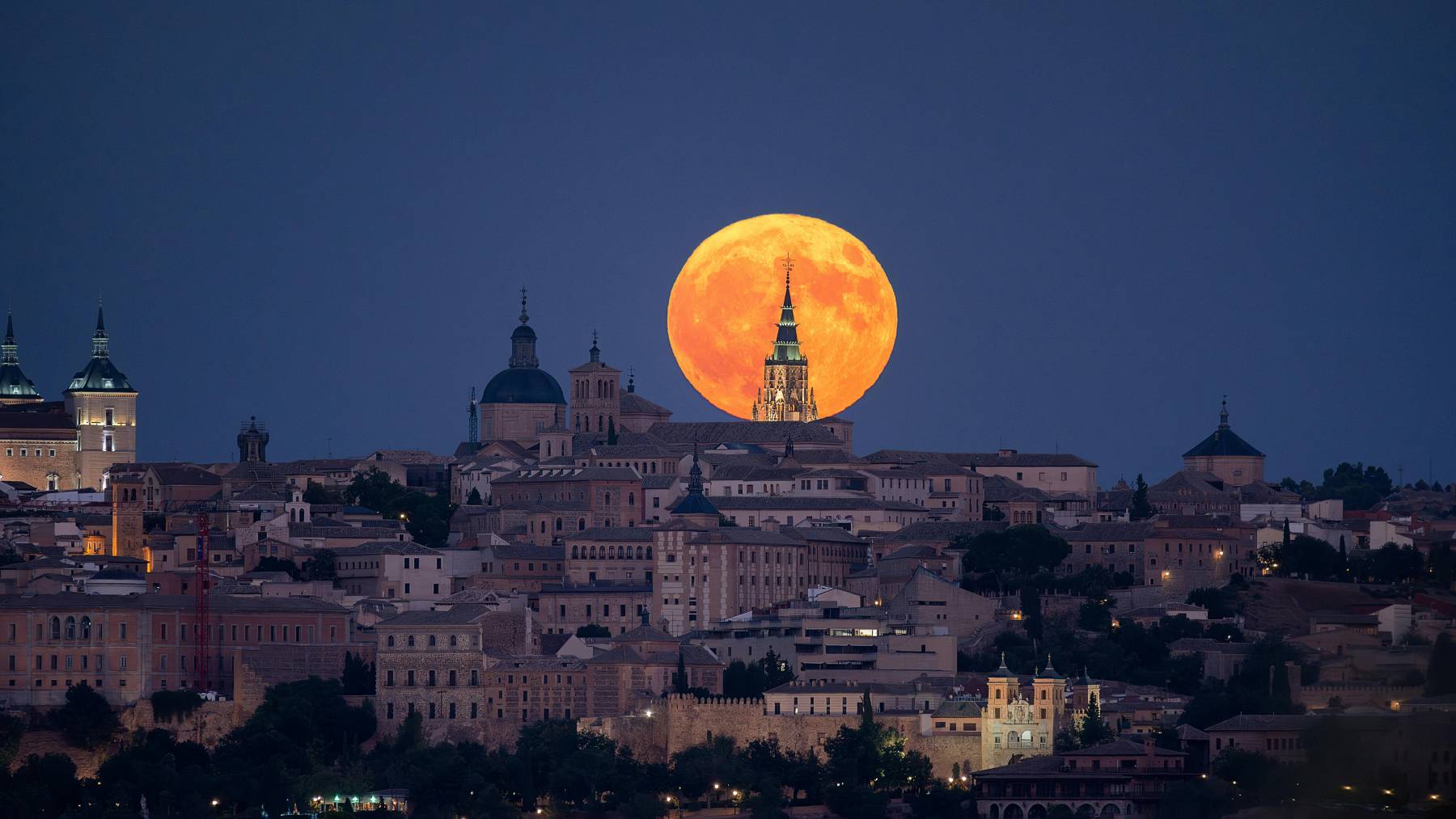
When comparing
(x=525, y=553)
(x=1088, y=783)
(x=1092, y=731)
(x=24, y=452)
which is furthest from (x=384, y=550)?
(x=24, y=452)

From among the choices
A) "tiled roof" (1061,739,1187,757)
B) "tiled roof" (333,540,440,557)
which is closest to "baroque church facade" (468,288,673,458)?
"tiled roof" (333,540,440,557)

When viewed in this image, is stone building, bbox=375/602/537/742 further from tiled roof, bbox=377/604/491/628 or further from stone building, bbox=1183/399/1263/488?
stone building, bbox=1183/399/1263/488

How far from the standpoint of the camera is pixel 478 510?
11150 cm

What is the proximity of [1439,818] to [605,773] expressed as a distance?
21.5 metres

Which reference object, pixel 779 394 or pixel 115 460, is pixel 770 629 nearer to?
pixel 779 394

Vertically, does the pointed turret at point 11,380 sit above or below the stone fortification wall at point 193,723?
above

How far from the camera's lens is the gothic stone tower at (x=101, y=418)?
127688 mm

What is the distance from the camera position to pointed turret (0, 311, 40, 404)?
13525cm

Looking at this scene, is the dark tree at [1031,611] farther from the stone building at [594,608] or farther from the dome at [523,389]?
the dome at [523,389]

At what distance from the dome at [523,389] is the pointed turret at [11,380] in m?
17.4

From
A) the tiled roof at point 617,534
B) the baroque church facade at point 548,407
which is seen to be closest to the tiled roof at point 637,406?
the baroque church facade at point 548,407

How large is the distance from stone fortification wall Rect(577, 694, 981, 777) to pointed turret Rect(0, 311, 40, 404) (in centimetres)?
5083

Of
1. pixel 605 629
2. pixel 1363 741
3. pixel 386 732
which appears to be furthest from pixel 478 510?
pixel 1363 741

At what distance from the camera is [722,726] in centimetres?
8850
